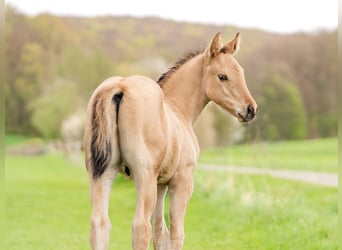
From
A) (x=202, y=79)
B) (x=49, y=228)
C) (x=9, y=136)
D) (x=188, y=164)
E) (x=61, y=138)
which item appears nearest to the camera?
(x=188, y=164)

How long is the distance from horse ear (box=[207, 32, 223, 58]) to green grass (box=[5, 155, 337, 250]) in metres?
3.51

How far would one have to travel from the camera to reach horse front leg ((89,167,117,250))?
5.14 meters

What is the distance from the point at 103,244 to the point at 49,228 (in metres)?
6.75

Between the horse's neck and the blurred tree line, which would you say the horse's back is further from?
the blurred tree line

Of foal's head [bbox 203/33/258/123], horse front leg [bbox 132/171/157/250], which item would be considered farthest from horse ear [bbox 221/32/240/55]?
horse front leg [bbox 132/171/157/250]

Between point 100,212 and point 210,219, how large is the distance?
762 cm

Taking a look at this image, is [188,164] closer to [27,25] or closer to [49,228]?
[49,228]

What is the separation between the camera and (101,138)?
513cm

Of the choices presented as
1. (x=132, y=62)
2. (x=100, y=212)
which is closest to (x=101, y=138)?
(x=100, y=212)

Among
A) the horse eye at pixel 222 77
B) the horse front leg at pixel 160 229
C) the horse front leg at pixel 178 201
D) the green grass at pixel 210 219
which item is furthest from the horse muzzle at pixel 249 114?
the green grass at pixel 210 219

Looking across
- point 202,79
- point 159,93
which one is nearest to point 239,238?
point 202,79

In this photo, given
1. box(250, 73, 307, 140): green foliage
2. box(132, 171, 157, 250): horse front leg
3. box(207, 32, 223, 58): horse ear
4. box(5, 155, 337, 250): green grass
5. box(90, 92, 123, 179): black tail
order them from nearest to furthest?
1. box(90, 92, 123, 179): black tail
2. box(132, 171, 157, 250): horse front leg
3. box(207, 32, 223, 58): horse ear
4. box(5, 155, 337, 250): green grass
5. box(250, 73, 307, 140): green foliage

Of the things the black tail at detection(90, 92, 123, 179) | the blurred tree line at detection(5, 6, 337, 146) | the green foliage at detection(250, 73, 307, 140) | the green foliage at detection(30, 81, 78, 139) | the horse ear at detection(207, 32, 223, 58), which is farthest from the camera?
the green foliage at detection(250, 73, 307, 140)

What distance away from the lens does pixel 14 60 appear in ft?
234
